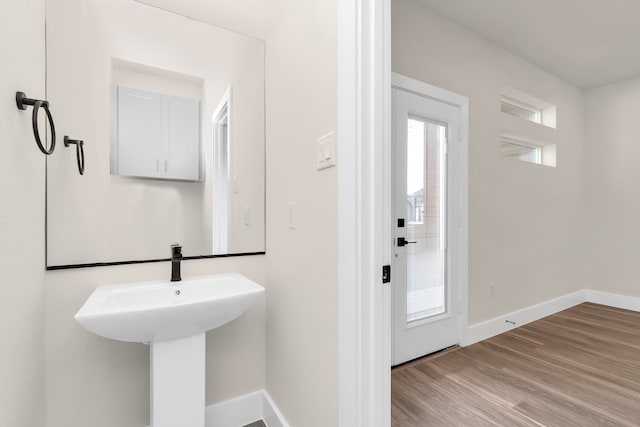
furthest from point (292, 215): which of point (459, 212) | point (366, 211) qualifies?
point (459, 212)

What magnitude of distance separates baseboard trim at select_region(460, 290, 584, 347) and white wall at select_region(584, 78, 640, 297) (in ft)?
1.41

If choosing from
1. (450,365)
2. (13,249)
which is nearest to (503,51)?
(450,365)

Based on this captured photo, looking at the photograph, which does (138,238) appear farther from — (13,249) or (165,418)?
(165,418)

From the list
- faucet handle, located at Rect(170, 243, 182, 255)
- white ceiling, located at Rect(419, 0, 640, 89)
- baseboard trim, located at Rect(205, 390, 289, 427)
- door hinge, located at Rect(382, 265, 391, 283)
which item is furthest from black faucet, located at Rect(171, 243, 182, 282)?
white ceiling, located at Rect(419, 0, 640, 89)

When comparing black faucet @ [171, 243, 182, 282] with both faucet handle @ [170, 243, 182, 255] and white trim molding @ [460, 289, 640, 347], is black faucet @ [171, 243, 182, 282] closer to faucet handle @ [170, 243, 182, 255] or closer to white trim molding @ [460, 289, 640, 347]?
faucet handle @ [170, 243, 182, 255]

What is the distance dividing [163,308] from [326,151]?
2.71 feet

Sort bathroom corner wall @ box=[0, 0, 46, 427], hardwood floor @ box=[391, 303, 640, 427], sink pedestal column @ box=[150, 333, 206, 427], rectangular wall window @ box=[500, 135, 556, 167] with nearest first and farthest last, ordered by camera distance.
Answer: bathroom corner wall @ box=[0, 0, 46, 427], sink pedestal column @ box=[150, 333, 206, 427], hardwood floor @ box=[391, 303, 640, 427], rectangular wall window @ box=[500, 135, 556, 167]

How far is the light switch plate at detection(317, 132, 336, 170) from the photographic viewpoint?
1.09 meters

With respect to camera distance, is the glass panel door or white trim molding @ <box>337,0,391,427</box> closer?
white trim molding @ <box>337,0,391,427</box>

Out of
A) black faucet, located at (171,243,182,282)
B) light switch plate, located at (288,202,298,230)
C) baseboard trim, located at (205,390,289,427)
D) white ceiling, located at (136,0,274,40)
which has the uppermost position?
white ceiling, located at (136,0,274,40)

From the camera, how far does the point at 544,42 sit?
2.72 metres

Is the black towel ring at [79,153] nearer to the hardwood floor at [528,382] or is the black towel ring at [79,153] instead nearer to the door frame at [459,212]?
the hardwood floor at [528,382]

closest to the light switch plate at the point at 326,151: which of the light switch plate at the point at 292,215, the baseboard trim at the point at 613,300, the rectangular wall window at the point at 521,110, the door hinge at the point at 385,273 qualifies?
the light switch plate at the point at 292,215

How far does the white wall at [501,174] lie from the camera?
7.47 ft
